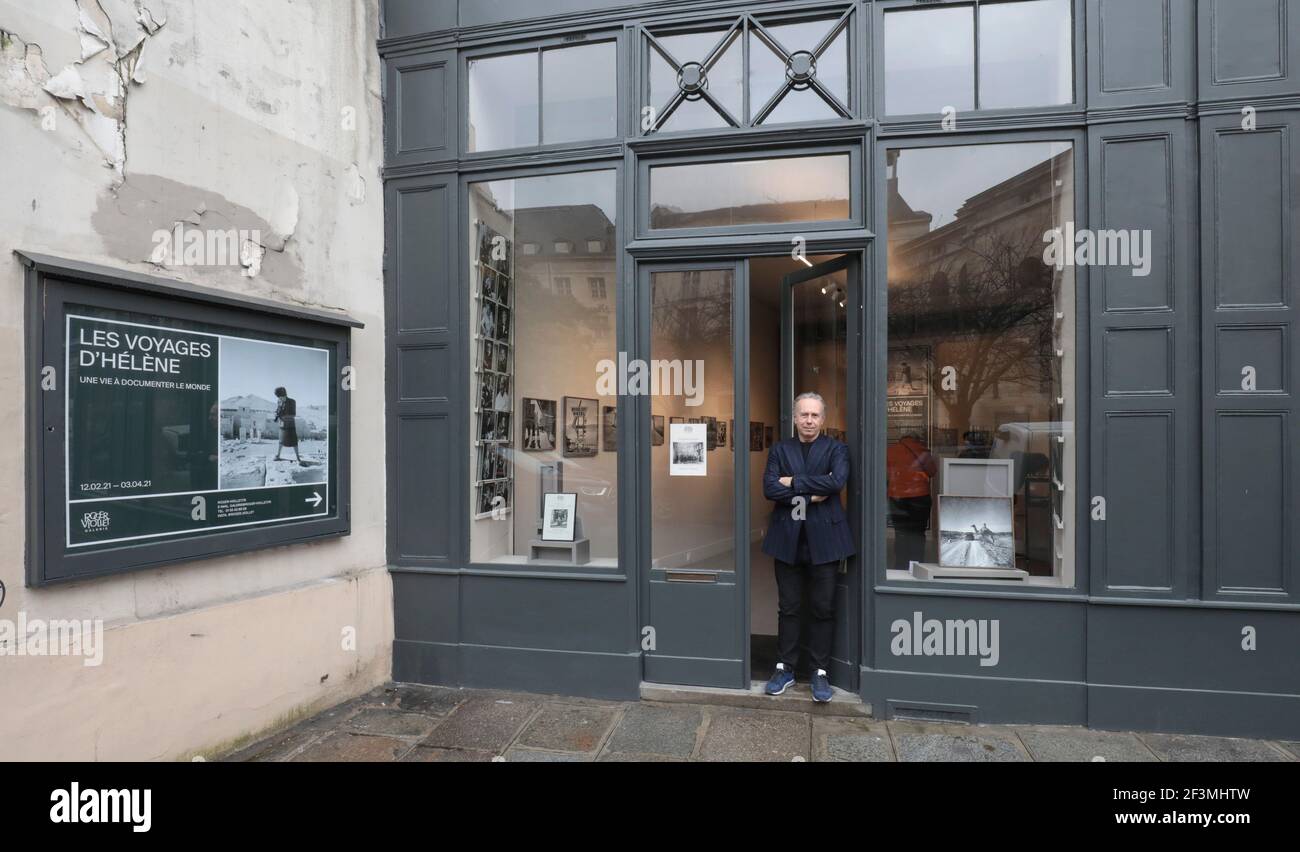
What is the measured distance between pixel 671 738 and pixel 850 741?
1091 millimetres

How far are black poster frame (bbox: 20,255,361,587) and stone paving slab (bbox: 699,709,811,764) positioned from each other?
9.90 feet

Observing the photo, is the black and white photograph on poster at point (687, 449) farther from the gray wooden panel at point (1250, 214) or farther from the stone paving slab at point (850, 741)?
the gray wooden panel at point (1250, 214)

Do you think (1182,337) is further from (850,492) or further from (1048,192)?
(850,492)

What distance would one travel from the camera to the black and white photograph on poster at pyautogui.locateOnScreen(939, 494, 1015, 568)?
4.60 metres

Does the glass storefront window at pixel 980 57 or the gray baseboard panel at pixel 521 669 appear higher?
the glass storefront window at pixel 980 57

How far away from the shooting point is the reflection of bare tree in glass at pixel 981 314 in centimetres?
452

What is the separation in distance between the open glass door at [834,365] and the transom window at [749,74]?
1.10m

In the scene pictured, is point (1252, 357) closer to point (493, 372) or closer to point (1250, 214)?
point (1250, 214)

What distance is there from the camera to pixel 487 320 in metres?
5.25

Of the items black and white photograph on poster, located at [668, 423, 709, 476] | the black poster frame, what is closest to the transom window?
black and white photograph on poster, located at [668, 423, 709, 476]

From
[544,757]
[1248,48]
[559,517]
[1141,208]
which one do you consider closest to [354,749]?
[544,757]

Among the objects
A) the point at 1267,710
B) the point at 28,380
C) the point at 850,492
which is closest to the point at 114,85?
the point at 28,380

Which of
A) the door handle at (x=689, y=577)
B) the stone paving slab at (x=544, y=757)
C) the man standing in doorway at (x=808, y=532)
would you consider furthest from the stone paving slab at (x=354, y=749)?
the man standing in doorway at (x=808, y=532)

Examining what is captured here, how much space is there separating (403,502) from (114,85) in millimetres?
2995
